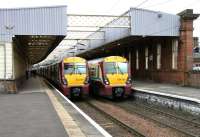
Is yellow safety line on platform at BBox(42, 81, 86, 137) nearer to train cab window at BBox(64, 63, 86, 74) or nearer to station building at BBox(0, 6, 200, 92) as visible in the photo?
train cab window at BBox(64, 63, 86, 74)

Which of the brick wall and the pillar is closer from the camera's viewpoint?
the brick wall

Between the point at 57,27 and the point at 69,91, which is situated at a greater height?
the point at 57,27

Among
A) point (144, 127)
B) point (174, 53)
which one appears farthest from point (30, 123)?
point (174, 53)

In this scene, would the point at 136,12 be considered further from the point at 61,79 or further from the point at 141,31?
the point at 61,79

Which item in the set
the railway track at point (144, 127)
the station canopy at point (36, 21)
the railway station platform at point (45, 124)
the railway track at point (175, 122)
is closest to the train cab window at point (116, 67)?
the station canopy at point (36, 21)

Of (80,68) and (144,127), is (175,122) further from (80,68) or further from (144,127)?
(80,68)

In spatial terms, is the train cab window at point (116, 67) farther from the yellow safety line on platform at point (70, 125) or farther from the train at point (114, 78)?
the yellow safety line on platform at point (70, 125)

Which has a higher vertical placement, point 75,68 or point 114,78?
point 75,68

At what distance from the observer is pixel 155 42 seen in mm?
36156

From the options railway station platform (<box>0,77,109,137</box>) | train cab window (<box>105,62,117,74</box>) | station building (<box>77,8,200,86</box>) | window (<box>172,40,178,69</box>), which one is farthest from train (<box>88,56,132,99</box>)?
railway station platform (<box>0,77,109,137</box>)

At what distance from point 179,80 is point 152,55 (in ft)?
22.3

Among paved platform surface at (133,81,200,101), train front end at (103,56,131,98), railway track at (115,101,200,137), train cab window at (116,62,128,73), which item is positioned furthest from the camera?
train cab window at (116,62,128,73)

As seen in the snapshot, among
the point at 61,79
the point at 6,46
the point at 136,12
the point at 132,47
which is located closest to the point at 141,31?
the point at 136,12

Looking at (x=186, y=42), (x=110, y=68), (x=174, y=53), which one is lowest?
(x=110, y=68)
